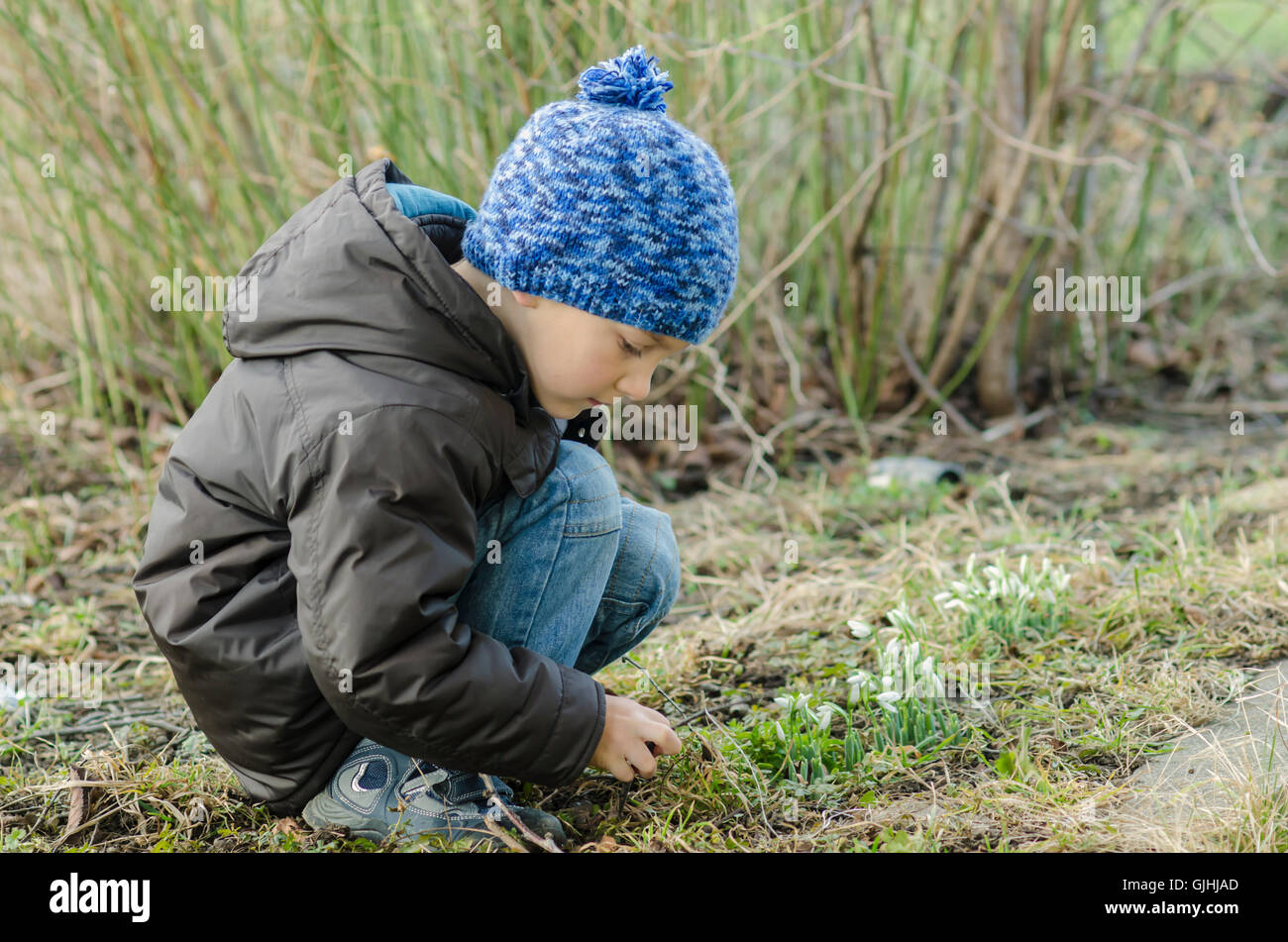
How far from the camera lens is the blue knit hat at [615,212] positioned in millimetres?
1421

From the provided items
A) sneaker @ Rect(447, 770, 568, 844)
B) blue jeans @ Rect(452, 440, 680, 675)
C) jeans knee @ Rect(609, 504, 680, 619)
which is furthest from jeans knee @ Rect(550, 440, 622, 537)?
sneaker @ Rect(447, 770, 568, 844)

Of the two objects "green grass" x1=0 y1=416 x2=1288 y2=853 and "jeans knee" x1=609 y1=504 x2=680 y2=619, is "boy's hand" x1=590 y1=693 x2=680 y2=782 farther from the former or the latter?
"jeans knee" x1=609 y1=504 x2=680 y2=619

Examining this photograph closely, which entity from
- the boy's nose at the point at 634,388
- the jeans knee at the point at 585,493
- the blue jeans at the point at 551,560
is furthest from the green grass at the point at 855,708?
the boy's nose at the point at 634,388

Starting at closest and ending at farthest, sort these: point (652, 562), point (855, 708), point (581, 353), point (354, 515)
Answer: point (354, 515) < point (581, 353) < point (652, 562) < point (855, 708)

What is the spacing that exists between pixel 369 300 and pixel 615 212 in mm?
318

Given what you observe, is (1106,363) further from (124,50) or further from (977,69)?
(124,50)

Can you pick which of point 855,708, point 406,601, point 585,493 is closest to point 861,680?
point 855,708

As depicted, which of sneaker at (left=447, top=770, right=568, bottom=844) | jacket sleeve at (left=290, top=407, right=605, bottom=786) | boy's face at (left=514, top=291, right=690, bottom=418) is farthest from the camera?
sneaker at (left=447, top=770, right=568, bottom=844)

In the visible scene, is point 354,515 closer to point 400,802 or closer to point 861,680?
point 400,802

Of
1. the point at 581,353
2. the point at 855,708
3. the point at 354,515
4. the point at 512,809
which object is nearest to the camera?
the point at 354,515

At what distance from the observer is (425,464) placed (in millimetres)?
1357

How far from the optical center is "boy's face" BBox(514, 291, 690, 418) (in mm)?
1494

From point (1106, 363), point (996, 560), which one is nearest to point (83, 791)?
point (996, 560)

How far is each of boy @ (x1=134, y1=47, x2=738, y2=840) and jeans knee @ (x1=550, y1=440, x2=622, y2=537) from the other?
1cm
